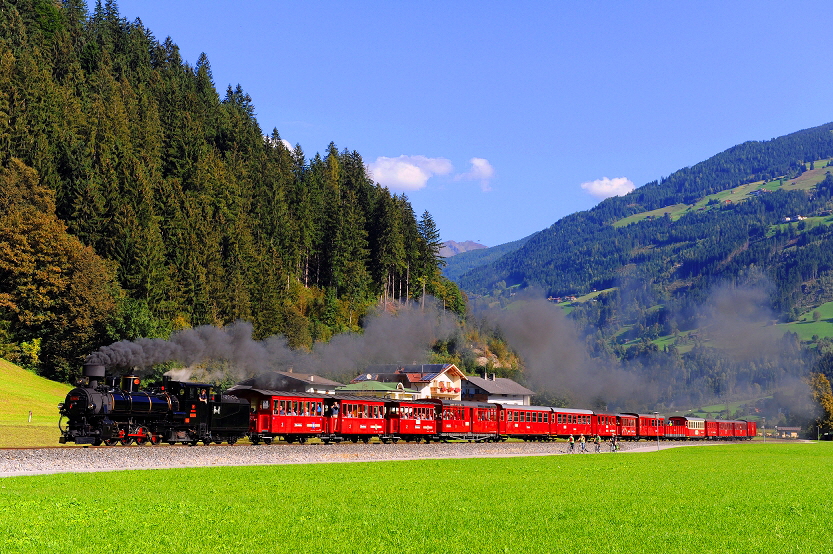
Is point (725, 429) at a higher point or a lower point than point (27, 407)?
lower

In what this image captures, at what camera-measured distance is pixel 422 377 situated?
115 meters

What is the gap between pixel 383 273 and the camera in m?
130

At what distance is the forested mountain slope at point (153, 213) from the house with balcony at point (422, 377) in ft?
24.4

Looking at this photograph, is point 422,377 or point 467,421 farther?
point 422,377

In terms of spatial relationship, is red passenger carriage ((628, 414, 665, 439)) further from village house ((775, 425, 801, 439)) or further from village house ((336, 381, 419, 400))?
village house ((775, 425, 801, 439))

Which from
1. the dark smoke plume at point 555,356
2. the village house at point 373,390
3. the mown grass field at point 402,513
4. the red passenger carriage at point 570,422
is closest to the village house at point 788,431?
the dark smoke plume at point 555,356

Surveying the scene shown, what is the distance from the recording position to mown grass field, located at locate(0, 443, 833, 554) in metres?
14.8

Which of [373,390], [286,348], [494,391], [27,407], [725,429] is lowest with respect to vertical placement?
[725,429]

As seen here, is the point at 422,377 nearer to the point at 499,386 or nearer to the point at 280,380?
the point at 499,386

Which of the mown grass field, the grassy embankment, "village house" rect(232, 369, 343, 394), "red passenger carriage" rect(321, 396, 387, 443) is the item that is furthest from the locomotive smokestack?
"village house" rect(232, 369, 343, 394)

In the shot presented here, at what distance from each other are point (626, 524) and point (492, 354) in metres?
132

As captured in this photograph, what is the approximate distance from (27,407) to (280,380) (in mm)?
29870

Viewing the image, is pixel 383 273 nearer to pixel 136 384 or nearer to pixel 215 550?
pixel 136 384

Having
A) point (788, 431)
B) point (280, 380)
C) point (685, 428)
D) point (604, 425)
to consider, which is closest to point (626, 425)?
point (604, 425)
